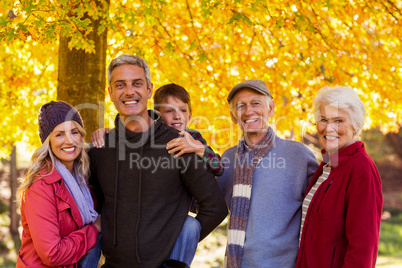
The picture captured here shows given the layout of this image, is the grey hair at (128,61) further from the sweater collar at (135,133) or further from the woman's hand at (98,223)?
the woman's hand at (98,223)

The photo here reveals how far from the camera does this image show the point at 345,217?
2.82 meters

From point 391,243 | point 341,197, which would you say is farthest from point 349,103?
point 391,243

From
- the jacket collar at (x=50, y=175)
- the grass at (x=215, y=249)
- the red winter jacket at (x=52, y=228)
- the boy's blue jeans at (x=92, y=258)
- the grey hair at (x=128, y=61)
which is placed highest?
the grey hair at (x=128, y=61)

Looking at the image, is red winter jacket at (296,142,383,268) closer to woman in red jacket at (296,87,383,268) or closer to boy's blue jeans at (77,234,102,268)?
woman in red jacket at (296,87,383,268)

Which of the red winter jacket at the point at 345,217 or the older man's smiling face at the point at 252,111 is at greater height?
the older man's smiling face at the point at 252,111

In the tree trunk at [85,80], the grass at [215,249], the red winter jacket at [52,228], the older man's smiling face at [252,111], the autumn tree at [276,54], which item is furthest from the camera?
the grass at [215,249]

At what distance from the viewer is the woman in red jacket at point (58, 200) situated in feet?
9.54

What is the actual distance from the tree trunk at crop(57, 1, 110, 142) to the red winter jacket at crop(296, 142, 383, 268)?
2577 mm

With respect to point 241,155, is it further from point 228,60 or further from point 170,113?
point 228,60

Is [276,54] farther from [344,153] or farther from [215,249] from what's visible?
[215,249]

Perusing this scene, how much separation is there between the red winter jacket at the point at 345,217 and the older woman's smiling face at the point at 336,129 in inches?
2.7

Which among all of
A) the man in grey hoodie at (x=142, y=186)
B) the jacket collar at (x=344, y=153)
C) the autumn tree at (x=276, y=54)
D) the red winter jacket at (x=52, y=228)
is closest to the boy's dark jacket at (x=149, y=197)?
the man in grey hoodie at (x=142, y=186)

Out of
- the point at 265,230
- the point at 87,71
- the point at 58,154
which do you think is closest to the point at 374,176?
the point at 265,230

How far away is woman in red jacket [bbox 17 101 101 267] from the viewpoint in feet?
9.54
